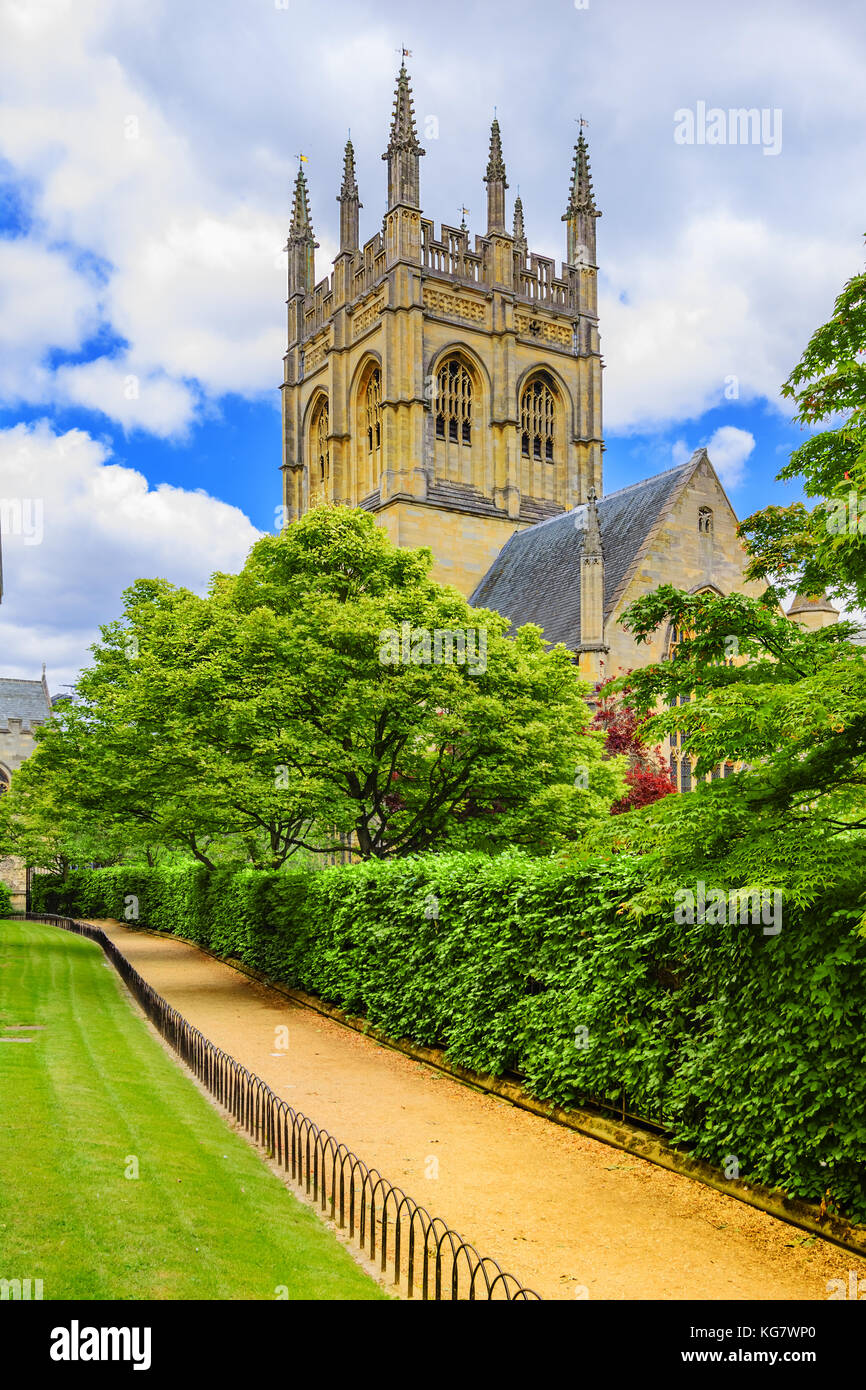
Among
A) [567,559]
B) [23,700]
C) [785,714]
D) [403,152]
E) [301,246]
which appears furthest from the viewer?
[23,700]

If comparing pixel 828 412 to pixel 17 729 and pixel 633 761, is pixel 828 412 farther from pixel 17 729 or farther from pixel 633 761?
pixel 17 729

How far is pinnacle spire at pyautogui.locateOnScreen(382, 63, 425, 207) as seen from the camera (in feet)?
167

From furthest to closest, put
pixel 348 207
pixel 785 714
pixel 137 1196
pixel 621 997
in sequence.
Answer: pixel 348 207, pixel 621 997, pixel 137 1196, pixel 785 714

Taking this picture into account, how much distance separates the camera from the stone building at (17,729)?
57.0m

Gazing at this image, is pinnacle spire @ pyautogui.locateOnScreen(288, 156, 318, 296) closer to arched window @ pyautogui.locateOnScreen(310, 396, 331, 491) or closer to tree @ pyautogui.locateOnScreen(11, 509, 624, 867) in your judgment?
arched window @ pyautogui.locateOnScreen(310, 396, 331, 491)

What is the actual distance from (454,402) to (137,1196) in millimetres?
48141

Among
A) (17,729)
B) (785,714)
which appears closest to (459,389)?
(17,729)

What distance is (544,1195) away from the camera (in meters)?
9.52

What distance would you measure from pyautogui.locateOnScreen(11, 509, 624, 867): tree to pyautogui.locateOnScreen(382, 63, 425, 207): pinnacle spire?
33618mm

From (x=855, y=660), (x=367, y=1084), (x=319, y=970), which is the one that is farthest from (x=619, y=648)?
(x=855, y=660)

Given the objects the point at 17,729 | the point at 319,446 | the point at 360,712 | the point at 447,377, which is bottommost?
the point at 360,712

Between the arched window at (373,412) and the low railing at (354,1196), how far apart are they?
134 ft

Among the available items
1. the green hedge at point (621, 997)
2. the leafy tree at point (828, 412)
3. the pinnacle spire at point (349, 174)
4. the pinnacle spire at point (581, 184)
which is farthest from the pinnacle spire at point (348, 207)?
the leafy tree at point (828, 412)
